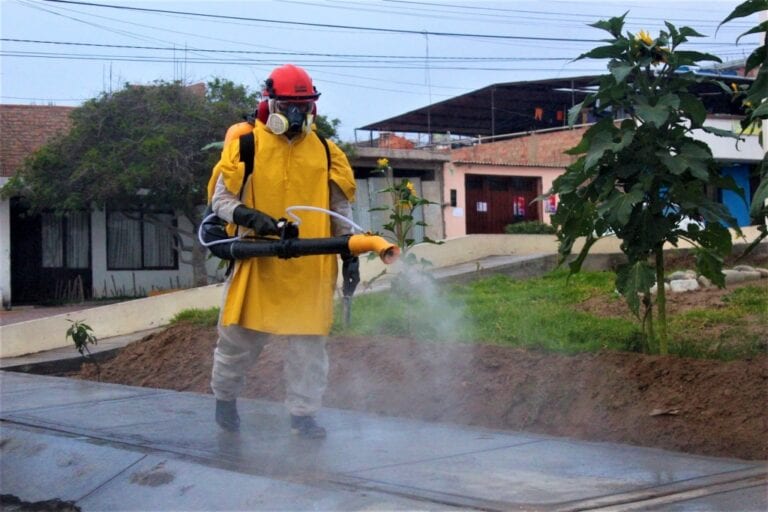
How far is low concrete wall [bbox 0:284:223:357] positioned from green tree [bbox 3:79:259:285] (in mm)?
5475

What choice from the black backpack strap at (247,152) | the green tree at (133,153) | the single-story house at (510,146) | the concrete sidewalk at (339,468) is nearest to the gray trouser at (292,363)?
the concrete sidewalk at (339,468)

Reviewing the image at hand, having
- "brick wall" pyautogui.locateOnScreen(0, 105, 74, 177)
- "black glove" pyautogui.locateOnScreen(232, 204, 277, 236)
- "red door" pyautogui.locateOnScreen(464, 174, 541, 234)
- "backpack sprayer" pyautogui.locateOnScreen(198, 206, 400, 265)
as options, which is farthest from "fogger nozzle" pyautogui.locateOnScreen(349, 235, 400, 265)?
"red door" pyautogui.locateOnScreen(464, 174, 541, 234)

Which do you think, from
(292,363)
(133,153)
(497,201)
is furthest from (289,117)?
(497,201)

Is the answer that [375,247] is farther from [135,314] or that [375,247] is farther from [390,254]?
[135,314]

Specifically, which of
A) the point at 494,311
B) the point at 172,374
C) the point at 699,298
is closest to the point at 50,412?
the point at 172,374

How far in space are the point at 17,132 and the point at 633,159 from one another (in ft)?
63.0

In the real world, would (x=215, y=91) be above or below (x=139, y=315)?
above

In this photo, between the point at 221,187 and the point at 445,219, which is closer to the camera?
the point at 221,187

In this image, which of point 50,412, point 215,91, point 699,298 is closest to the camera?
point 50,412

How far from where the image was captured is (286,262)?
546cm

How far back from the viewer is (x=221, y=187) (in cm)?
544

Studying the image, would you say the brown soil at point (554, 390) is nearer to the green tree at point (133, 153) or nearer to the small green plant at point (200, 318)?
the small green plant at point (200, 318)

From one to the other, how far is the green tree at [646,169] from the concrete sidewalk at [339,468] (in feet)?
4.58

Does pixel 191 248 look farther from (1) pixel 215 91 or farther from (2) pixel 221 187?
(2) pixel 221 187
